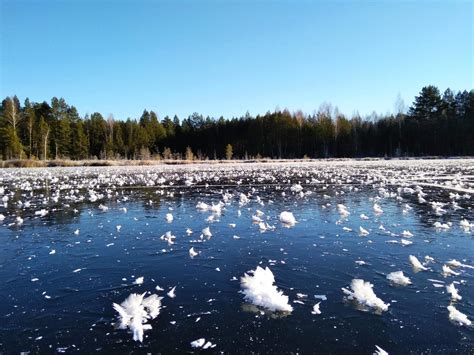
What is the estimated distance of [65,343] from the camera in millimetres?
3770

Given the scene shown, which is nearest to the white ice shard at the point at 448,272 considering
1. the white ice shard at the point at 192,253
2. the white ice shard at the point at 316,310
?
the white ice shard at the point at 316,310

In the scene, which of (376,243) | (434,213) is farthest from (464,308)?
(434,213)

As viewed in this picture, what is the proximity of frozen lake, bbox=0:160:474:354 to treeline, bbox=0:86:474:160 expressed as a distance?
47660mm

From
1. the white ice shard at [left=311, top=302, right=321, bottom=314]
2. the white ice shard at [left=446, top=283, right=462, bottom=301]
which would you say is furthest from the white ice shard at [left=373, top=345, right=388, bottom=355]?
the white ice shard at [left=446, top=283, right=462, bottom=301]

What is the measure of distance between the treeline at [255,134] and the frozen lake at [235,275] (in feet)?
156

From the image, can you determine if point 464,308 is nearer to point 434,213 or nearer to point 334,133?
point 434,213

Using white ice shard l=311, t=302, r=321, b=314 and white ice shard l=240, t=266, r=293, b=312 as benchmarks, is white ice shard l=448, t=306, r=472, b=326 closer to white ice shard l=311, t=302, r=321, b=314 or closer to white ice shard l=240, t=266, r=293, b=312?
white ice shard l=311, t=302, r=321, b=314

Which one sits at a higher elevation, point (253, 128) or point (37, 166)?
point (253, 128)

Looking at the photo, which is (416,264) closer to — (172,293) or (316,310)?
(316,310)

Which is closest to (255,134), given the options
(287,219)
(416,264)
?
(287,219)

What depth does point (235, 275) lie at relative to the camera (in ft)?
18.7

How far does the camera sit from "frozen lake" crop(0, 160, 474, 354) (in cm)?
384

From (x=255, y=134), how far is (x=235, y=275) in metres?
80.2

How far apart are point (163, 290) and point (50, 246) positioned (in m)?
3.45
